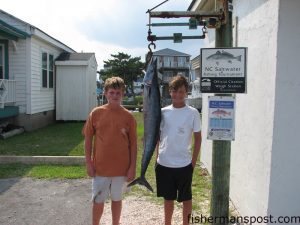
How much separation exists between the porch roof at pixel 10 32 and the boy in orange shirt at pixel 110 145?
975 cm

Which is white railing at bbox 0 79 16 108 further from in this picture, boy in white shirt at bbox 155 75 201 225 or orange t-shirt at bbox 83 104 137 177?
boy in white shirt at bbox 155 75 201 225

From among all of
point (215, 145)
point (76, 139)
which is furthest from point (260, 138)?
point (76, 139)

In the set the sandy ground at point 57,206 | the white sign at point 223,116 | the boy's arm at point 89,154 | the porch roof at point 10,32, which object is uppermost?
the porch roof at point 10,32

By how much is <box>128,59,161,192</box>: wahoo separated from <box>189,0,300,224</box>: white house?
44.3 inches

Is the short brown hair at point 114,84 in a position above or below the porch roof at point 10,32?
below

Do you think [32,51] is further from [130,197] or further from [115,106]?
[115,106]

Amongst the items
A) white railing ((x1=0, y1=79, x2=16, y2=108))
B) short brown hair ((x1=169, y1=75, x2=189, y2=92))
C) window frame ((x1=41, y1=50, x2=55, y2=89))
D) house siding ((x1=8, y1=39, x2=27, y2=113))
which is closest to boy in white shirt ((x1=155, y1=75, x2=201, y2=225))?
short brown hair ((x1=169, y1=75, x2=189, y2=92))

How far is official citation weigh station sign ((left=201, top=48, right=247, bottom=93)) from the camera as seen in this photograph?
13.4ft

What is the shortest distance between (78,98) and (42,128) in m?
3.39

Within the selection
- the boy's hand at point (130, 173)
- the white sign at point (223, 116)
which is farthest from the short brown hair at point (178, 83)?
the boy's hand at point (130, 173)

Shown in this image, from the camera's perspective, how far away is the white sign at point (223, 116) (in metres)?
4.14

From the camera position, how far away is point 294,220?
158 inches

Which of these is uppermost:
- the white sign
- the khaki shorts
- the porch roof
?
the porch roof

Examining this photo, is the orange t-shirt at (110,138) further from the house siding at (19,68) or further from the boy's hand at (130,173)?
the house siding at (19,68)
